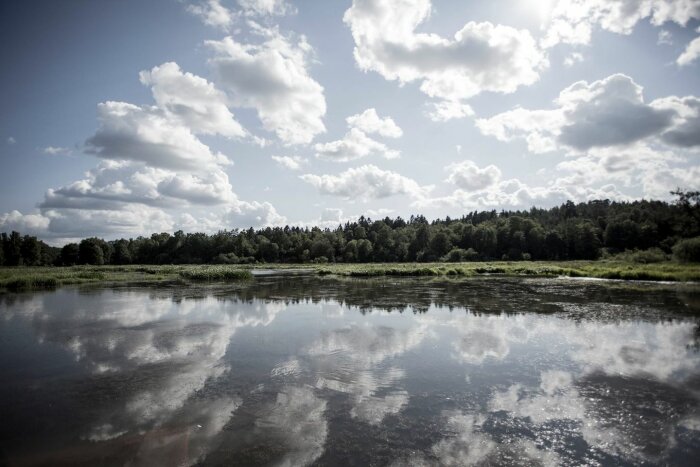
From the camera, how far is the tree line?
390 feet

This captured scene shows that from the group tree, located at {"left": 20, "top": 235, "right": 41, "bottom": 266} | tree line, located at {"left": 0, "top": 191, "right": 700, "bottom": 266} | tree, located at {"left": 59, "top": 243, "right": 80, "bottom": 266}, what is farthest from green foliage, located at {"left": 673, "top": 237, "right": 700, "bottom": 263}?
tree, located at {"left": 20, "top": 235, "right": 41, "bottom": 266}

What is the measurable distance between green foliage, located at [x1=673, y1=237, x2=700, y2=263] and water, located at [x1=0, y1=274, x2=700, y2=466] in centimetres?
4752

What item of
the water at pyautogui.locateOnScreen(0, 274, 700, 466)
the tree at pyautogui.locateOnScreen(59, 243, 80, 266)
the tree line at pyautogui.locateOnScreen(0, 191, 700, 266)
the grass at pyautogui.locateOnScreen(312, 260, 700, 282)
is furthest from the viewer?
the tree at pyautogui.locateOnScreen(59, 243, 80, 266)

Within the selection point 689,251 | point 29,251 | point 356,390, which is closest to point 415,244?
point 689,251

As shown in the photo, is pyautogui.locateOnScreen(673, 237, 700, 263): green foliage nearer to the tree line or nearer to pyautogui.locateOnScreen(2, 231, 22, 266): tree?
the tree line

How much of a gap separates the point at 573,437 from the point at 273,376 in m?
8.71

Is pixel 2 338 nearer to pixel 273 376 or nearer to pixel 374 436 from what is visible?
pixel 273 376

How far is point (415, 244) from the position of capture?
153 meters

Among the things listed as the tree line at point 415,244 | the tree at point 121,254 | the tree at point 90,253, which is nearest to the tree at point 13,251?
the tree line at point 415,244

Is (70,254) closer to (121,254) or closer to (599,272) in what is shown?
(121,254)

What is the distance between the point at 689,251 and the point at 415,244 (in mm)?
97106

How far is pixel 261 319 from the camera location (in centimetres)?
2384

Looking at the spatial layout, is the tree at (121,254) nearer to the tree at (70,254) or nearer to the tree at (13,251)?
the tree at (70,254)

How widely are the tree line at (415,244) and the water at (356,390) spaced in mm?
91348
